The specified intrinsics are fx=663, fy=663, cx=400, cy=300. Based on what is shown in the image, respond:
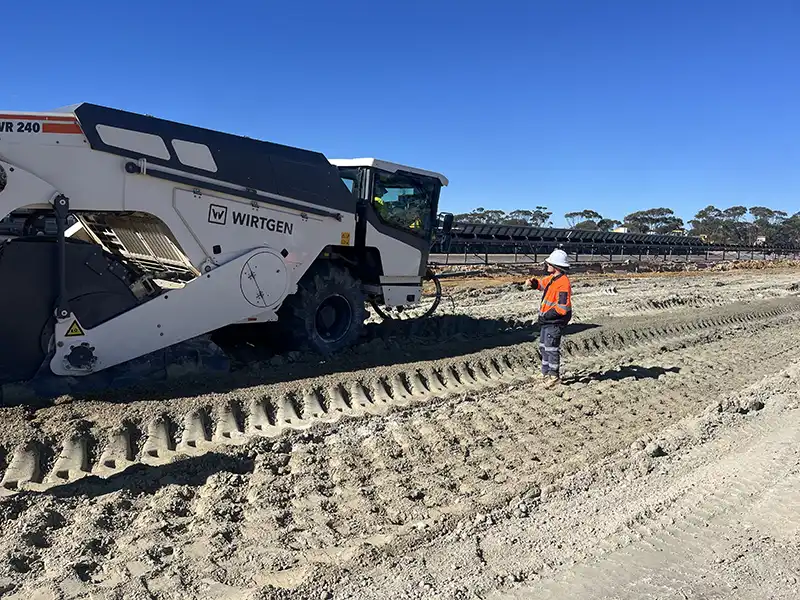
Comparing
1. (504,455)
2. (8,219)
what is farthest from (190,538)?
(8,219)

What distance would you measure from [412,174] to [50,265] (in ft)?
15.6

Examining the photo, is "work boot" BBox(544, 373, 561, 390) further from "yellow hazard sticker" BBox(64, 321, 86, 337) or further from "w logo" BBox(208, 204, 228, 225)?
"yellow hazard sticker" BBox(64, 321, 86, 337)

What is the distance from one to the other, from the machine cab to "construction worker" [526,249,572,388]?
2.15 metres

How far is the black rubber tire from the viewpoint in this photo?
24.4ft

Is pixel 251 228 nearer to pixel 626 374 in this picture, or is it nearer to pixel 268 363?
pixel 268 363

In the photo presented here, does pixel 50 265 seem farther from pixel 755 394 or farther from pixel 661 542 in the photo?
pixel 755 394

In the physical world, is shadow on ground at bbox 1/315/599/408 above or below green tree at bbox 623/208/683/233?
below

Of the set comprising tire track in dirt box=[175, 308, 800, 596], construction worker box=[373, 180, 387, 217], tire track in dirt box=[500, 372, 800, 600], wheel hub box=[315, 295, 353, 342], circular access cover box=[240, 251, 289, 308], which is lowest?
tire track in dirt box=[175, 308, 800, 596]

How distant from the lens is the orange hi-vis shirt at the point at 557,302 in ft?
23.3

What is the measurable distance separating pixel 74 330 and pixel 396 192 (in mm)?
4387

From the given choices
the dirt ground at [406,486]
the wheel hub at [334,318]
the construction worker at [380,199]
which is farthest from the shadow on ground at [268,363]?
the construction worker at [380,199]

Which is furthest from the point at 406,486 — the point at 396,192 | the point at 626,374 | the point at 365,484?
the point at 396,192

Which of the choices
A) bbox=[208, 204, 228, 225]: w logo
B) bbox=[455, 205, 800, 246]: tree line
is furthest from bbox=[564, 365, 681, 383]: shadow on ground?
bbox=[455, 205, 800, 246]: tree line

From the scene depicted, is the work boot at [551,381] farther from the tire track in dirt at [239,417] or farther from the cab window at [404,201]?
the cab window at [404,201]
